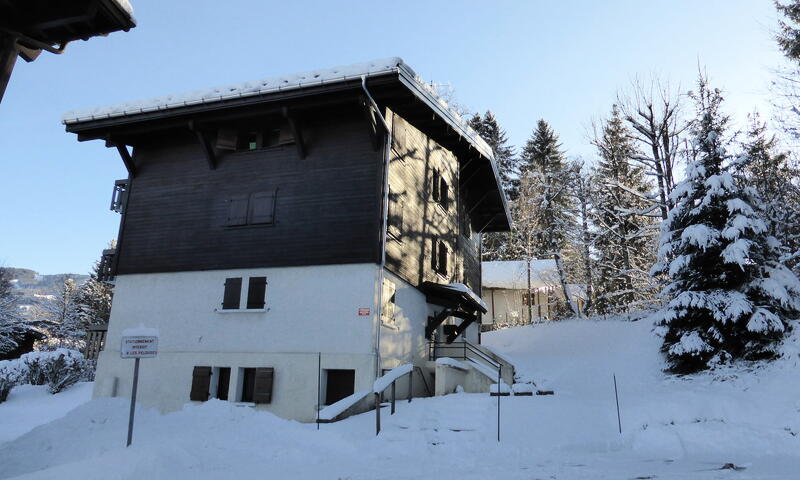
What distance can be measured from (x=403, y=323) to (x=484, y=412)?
17.2 ft

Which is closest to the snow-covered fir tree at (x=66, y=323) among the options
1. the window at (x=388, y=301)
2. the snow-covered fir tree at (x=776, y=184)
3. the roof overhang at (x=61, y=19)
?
the window at (x=388, y=301)

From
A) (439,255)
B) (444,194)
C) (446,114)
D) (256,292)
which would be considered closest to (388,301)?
(256,292)

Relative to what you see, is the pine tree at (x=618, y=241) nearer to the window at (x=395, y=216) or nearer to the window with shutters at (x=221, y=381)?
the window at (x=395, y=216)

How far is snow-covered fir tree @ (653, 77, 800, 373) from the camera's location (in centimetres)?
1451

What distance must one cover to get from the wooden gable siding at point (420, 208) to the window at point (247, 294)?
153 inches

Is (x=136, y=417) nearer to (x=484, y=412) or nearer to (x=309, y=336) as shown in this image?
(x=309, y=336)

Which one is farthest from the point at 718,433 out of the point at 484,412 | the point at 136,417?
the point at 136,417

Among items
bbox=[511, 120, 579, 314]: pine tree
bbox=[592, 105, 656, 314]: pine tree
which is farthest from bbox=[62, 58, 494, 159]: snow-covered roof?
bbox=[511, 120, 579, 314]: pine tree

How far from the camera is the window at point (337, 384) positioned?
49.1ft

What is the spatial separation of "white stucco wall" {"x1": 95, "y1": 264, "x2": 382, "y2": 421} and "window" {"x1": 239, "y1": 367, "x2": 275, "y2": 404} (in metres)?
0.20

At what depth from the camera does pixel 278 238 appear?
1645 cm

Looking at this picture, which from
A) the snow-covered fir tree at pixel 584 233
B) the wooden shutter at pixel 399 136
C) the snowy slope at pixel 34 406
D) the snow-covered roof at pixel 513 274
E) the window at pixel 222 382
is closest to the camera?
the window at pixel 222 382

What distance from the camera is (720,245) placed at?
15.5m

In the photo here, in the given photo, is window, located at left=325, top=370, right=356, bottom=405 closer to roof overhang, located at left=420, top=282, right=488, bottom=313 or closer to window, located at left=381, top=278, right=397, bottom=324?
window, located at left=381, top=278, right=397, bottom=324
